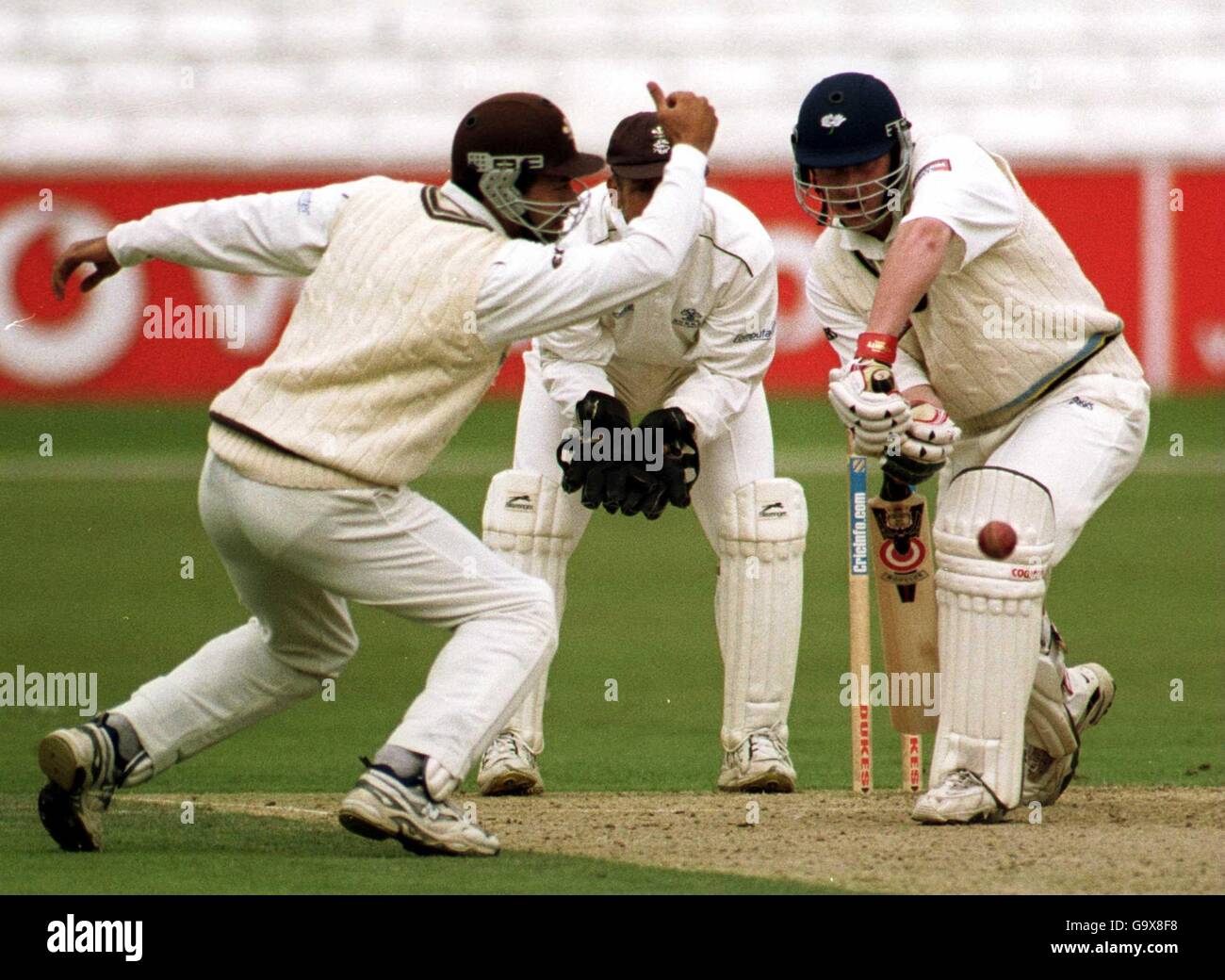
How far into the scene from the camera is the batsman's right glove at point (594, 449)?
5523 mm

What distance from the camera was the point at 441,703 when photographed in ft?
14.5

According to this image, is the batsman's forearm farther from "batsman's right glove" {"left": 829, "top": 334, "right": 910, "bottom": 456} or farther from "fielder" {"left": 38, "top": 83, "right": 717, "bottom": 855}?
"fielder" {"left": 38, "top": 83, "right": 717, "bottom": 855}

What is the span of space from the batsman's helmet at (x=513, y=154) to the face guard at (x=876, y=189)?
0.62m

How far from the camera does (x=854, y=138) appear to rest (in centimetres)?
483

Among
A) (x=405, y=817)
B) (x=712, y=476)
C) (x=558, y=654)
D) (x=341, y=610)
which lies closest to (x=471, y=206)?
(x=341, y=610)

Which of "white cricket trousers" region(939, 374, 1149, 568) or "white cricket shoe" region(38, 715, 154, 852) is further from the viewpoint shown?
"white cricket trousers" region(939, 374, 1149, 568)

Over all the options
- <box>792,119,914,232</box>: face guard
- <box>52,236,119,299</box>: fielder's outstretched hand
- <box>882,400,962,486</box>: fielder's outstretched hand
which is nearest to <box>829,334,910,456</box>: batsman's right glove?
<box>882,400,962,486</box>: fielder's outstretched hand

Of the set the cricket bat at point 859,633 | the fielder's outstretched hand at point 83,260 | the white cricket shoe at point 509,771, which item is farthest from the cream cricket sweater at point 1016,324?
the fielder's outstretched hand at point 83,260

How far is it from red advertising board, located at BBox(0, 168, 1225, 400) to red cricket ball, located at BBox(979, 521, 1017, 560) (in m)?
11.0

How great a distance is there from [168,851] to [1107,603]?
559 cm

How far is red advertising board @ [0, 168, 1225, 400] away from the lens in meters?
15.3

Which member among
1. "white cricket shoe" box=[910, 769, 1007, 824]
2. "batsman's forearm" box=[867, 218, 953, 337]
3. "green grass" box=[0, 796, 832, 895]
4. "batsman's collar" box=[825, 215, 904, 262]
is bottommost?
"green grass" box=[0, 796, 832, 895]

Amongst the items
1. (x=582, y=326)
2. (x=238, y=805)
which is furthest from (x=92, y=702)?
(x=582, y=326)

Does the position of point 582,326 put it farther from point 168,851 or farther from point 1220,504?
point 1220,504
